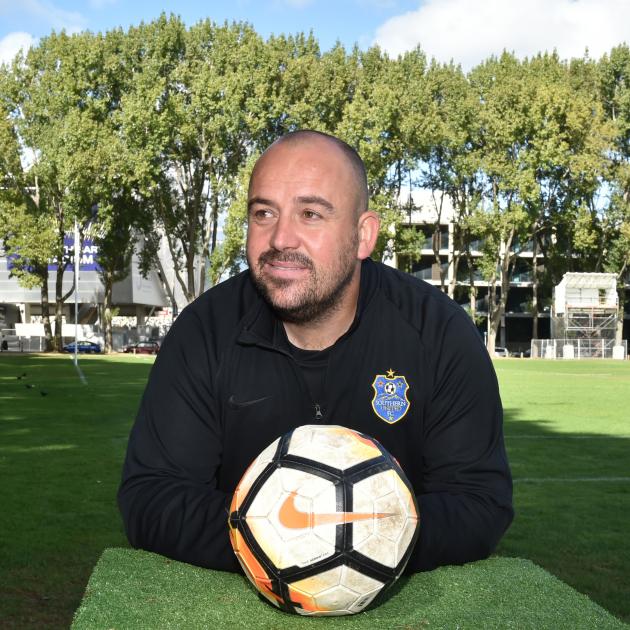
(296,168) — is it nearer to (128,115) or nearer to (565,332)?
(128,115)

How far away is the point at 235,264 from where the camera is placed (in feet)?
172

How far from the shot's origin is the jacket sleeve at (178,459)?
331 centimetres

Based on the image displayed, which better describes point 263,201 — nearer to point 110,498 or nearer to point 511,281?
point 110,498

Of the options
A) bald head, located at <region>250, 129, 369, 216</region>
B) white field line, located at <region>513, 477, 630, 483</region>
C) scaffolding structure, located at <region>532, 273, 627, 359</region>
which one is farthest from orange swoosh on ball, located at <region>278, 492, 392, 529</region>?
scaffolding structure, located at <region>532, 273, 627, 359</region>

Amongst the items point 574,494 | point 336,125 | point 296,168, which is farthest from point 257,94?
point 296,168

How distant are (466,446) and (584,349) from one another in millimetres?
65594

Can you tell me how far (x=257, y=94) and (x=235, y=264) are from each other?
9.89 m

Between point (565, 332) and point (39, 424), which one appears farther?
point (565, 332)

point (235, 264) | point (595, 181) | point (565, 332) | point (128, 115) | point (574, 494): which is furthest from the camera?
point (565, 332)

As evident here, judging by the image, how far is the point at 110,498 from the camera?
8.73m

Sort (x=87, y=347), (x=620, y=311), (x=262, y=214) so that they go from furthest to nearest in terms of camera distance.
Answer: (x=87, y=347)
(x=620, y=311)
(x=262, y=214)

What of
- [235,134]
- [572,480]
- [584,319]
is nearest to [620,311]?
[584,319]

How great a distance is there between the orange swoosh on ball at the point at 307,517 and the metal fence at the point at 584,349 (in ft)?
211

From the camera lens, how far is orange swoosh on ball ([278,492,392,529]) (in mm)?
2818
